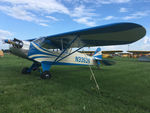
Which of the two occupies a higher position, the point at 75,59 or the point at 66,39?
the point at 66,39

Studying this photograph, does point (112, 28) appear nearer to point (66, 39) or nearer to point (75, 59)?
point (66, 39)

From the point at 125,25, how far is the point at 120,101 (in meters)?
2.39

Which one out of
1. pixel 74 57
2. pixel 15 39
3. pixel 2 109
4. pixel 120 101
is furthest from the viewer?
pixel 74 57

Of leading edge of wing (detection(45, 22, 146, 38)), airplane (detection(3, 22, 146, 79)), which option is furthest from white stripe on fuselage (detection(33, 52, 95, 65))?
leading edge of wing (detection(45, 22, 146, 38))

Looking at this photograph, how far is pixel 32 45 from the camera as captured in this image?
219 inches

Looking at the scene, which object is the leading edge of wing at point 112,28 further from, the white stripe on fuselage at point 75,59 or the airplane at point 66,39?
the white stripe on fuselage at point 75,59

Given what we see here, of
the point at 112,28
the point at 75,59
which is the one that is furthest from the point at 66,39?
the point at 112,28

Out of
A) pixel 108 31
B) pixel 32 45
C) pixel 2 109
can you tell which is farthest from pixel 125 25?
pixel 32 45

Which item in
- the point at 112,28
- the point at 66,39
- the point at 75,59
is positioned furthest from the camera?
the point at 75,59

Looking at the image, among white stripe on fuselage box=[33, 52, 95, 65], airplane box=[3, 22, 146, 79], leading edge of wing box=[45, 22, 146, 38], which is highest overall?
leading edge of wing box=[45, 22, 146, 38]

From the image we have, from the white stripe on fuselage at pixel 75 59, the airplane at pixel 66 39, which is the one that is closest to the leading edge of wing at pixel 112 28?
the airplane at pixel 66 39

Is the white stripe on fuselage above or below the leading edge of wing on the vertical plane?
below

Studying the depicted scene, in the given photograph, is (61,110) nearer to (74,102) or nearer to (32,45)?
(74,102)

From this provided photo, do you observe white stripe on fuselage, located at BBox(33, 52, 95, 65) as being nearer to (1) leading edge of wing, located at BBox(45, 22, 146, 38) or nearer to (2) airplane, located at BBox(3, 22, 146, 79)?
(2) airplane, located at BBox(3, 22, 146, 79)
